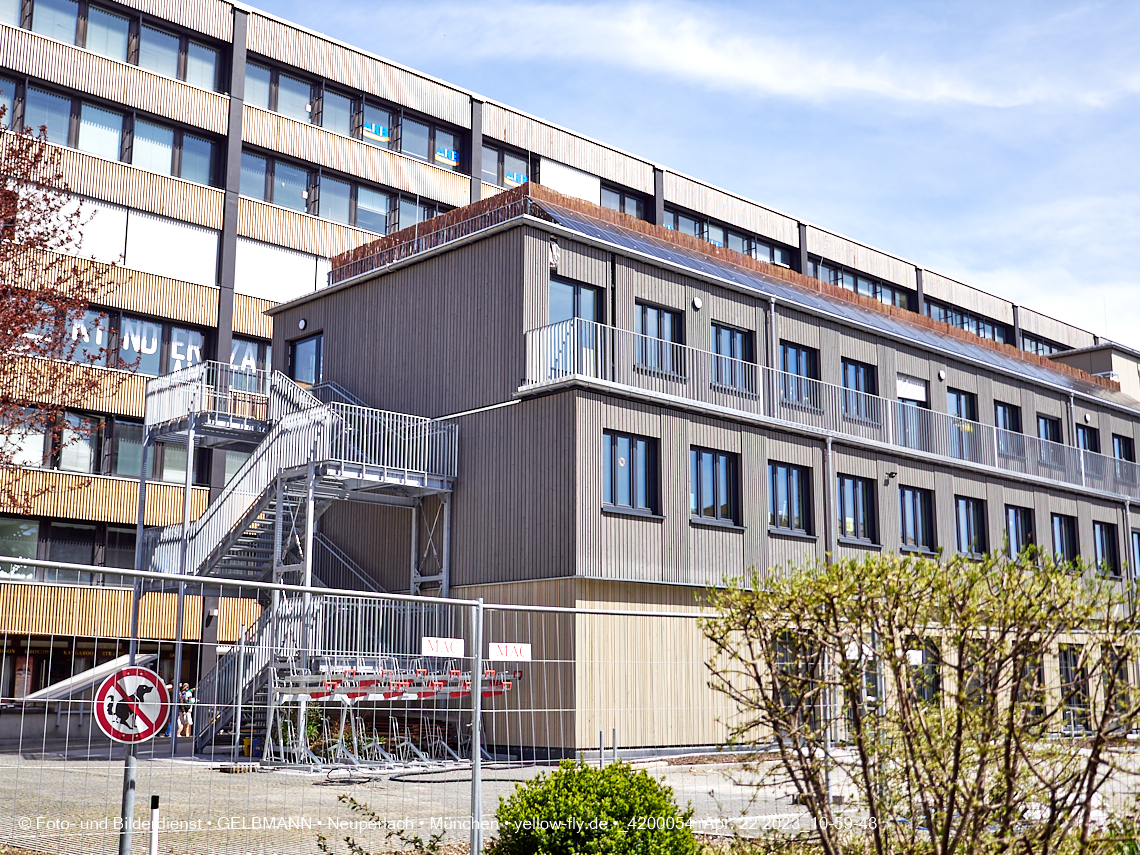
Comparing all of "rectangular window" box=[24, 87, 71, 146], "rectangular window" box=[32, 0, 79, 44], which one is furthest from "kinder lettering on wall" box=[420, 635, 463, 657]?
"rectangular window" box=[32, 0, 79, 44]

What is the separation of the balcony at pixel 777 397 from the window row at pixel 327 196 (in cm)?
1728

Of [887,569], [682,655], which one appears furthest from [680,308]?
[887,569]

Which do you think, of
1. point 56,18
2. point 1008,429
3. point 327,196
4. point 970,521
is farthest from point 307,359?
point 1008,429

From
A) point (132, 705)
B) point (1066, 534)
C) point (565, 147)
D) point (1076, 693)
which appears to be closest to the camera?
point (1076, 693)

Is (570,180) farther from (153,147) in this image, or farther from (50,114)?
(50,114)

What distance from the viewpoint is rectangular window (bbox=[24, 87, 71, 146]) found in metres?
33.7

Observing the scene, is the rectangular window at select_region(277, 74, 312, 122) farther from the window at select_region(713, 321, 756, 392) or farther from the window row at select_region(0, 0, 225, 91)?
the window at select_region(713, 321, 756, 392)

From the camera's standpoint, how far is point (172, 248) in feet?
118

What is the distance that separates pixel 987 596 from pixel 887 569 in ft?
1.46

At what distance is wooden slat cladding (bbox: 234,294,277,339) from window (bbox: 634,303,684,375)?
16.0m

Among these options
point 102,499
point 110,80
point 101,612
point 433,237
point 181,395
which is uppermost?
point 110,80

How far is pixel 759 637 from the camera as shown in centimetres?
595

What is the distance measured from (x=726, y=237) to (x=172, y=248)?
2262 cm

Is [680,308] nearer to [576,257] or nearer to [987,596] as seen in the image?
[576,257]
